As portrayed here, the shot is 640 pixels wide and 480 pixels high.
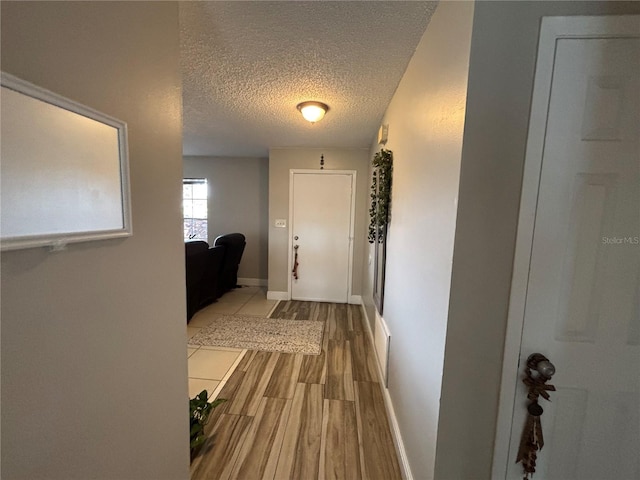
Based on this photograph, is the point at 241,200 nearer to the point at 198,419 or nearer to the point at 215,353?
the point at 215,353

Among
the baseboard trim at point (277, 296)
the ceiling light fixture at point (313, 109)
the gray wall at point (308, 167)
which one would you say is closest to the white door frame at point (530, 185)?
the ceiling light fixture at point (313, 109)

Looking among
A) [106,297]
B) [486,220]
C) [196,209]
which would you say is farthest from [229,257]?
[486,220]

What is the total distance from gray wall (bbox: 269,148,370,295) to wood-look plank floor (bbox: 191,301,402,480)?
172 cm

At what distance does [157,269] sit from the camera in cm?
101

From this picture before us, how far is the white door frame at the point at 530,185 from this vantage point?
0.85m

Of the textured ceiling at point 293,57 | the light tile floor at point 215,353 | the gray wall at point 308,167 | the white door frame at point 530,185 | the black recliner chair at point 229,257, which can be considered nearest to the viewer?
the white door frame at point 530,185

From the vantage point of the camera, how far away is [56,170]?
0.62 meters

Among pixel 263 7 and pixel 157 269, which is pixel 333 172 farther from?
pixel 157 269

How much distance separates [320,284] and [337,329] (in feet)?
3.38

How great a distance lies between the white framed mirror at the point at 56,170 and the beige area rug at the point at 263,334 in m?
2.28

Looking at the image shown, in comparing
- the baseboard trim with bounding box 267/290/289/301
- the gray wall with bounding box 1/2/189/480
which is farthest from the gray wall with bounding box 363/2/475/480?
the baseboard trim with bounding box 267/290/289/301

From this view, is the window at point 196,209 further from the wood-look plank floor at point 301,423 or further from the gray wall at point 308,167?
the wood-look plank floor at point 301,423

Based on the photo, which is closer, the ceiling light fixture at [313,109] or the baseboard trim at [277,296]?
the ceiling light fixture at [313,109]

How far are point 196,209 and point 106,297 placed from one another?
4677 mm
